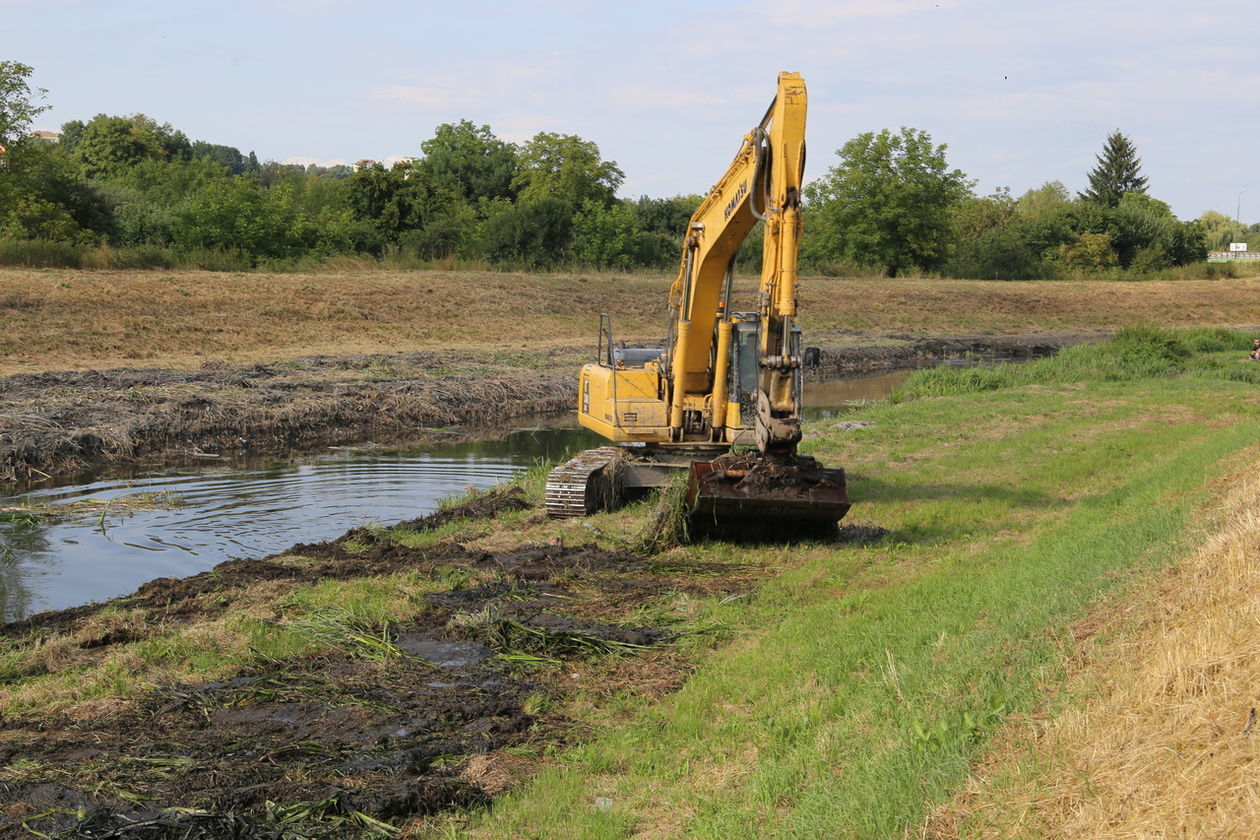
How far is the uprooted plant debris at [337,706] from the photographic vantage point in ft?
20.0

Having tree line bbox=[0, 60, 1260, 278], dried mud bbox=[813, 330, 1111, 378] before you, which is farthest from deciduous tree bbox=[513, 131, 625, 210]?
dried mud bbox=[813, 330, 1111, 378]

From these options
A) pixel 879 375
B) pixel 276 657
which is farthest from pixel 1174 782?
pixel 879 375

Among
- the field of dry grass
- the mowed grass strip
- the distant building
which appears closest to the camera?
the mowed grass strip

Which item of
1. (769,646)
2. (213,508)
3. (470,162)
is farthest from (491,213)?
(769,646)

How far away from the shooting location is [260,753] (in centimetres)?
680

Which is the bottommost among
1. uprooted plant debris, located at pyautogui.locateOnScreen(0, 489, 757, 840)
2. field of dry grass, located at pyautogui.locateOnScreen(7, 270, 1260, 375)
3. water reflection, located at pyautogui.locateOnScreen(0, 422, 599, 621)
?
water reflection, located at pyautogui.locateOnScreen(0, 422, 599, 621)

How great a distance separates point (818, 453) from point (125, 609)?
11.4 m

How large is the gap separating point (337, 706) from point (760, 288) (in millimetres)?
6805

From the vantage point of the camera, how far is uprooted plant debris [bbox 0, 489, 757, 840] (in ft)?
20.0

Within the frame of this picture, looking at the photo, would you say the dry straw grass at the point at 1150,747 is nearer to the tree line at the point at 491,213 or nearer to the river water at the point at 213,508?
the river water at the point at 213,508

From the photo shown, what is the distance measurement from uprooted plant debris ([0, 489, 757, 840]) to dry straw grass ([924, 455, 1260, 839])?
285 cm

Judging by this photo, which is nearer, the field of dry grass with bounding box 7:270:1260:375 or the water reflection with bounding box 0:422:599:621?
the water reflection with bounding box 0:422:599:621

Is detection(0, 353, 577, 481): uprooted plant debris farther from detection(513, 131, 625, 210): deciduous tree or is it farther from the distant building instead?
the distant building

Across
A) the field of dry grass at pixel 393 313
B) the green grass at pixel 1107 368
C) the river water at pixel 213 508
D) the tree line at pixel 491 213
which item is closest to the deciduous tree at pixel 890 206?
the tree line at pixel 491 213
